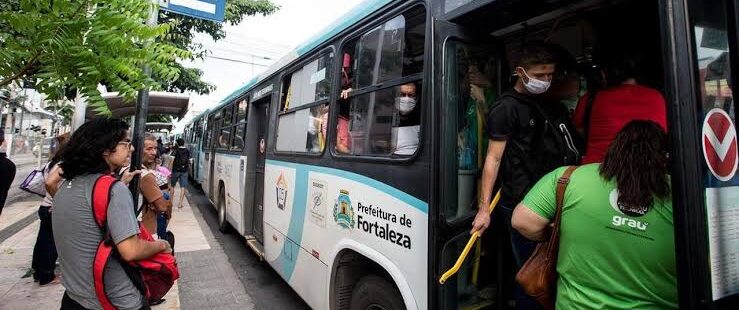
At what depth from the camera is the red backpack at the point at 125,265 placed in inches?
78.6

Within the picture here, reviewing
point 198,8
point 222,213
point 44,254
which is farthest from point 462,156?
point 222,213

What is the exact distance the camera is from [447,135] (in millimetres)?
2096

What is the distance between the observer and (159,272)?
88.7 inches

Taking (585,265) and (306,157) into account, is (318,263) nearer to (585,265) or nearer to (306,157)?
(306,157)

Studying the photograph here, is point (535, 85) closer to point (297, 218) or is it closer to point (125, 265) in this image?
point (125, 265)

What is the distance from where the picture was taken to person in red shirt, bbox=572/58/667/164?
2051 mm

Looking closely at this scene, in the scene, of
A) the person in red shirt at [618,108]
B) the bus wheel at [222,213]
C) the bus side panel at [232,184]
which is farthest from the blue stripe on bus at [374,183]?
the bus wheel at [222,213]

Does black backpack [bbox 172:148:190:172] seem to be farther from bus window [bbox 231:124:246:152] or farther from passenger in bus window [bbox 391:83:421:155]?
passenger in bus window [bbox 391:83:421:155]

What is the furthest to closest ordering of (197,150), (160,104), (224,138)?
(197,150)
(224,138)
(160,104)

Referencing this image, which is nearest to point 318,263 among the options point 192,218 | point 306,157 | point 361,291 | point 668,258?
point 361,291

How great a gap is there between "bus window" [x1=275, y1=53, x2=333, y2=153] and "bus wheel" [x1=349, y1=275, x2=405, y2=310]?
3.90ft

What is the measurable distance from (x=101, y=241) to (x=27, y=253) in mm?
5127

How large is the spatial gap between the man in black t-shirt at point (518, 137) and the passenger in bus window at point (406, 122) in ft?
1.40

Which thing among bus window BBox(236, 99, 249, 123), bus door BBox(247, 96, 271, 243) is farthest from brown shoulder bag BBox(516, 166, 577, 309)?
bus window BBox(236, 99, 249, 123)
